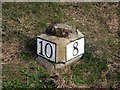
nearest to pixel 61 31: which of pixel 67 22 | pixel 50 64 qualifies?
pixel 50 64

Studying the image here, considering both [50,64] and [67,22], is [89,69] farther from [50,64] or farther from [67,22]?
[67,22]

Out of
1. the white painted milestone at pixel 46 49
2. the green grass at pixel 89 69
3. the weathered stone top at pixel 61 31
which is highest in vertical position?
the weathered stone top at pixel 61 31

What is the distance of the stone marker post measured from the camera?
4160 millimetres

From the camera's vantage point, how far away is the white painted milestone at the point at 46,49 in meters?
4.17

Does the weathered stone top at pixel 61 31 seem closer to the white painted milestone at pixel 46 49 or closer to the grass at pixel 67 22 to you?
the white painted milestone at pixel 46 49

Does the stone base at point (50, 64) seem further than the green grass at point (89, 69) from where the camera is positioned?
Yes

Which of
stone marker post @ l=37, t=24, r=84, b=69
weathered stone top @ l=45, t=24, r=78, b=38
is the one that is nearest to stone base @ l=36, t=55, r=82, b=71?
stone marker post @ l=37, t=24, r=84, b=69

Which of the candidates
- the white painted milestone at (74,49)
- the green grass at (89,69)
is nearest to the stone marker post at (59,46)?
the white painted milestone at (74,49)

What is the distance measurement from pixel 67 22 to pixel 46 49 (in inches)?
36.0

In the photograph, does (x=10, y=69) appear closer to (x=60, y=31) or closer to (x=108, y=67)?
(x=60, y=31)

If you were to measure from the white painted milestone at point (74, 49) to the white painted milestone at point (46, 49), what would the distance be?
0.14 m

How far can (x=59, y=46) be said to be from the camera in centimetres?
414

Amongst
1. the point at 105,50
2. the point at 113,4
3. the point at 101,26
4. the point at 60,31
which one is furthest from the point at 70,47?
the point at 113,4

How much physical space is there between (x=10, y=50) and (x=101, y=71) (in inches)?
40.9
